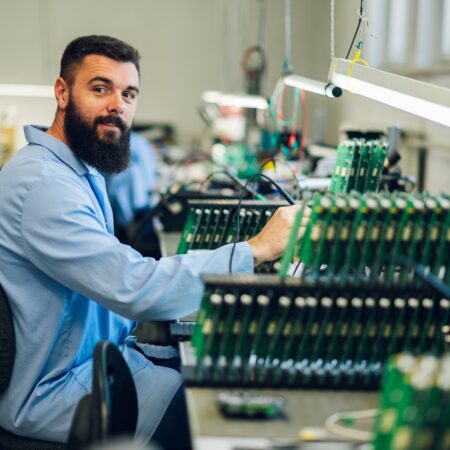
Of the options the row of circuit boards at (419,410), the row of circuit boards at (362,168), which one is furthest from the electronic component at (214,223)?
the row of circuit boards at (419,410)

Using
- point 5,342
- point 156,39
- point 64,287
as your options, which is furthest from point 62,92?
point 156,39

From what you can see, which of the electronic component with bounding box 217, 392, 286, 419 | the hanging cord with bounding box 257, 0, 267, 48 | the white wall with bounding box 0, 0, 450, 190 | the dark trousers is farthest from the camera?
the white wall with bounding box 0, 0, 450, 190

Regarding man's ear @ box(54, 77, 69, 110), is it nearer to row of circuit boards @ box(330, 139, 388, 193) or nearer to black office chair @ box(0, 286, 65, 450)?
black office chair @ box(0, 286, 65, 450)

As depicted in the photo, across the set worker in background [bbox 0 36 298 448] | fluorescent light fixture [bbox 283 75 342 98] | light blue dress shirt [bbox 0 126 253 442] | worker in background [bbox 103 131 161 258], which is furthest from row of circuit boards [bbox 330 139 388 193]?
worker in background [bbox 103 131 161 258]

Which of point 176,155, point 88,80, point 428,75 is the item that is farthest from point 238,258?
point 176,155

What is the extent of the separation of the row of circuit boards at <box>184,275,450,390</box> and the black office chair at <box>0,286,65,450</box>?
0.52 metres

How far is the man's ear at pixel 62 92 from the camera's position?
238cm

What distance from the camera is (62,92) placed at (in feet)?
7.84

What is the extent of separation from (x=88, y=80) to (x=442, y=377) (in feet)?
4.88

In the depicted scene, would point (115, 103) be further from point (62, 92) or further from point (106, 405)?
point (106, 405)

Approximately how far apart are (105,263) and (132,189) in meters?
3.48

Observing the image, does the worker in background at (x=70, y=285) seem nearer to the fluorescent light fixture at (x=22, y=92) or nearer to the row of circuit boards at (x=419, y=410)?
the row of circuit boards at (x=419, y=410)

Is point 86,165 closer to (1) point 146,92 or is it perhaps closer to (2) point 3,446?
(2) point 3,446

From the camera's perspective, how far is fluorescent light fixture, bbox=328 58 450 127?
167cm
